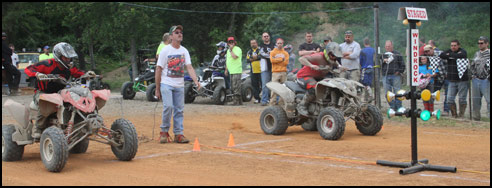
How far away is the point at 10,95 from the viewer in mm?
20266

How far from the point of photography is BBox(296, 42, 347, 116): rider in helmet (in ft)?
35.2

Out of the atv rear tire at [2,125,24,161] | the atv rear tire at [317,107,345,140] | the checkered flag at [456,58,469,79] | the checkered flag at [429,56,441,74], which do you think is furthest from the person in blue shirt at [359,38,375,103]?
the atv rear tire at [2,125,24,161]

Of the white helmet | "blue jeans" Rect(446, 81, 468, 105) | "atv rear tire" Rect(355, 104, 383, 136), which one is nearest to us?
the white helmet

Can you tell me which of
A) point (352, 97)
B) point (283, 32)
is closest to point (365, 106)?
point (352, 97)

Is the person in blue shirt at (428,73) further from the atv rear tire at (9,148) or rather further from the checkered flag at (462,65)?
the atv rear tire at (9,148)

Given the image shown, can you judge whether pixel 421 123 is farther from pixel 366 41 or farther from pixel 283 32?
pixel 283 32

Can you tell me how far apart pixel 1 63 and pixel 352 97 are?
1260 cm

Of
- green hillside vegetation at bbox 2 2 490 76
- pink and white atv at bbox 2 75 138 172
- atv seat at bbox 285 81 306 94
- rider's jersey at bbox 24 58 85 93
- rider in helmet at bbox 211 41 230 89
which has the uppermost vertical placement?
green hillside vegetation at bbox 2 2 490 76

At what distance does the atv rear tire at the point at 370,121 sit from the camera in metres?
10.6

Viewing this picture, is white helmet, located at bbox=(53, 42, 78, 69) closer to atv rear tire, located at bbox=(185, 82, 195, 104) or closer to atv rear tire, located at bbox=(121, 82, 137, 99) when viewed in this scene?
atv rear tire, located at bbox=(185, 82, 195, 104)

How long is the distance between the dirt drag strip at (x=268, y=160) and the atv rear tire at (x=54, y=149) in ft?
0.43

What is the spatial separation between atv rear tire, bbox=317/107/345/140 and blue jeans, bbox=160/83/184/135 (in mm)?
2450

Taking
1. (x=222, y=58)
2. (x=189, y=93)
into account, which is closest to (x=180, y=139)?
(x=189, y=93)

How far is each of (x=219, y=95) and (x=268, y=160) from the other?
914cm
